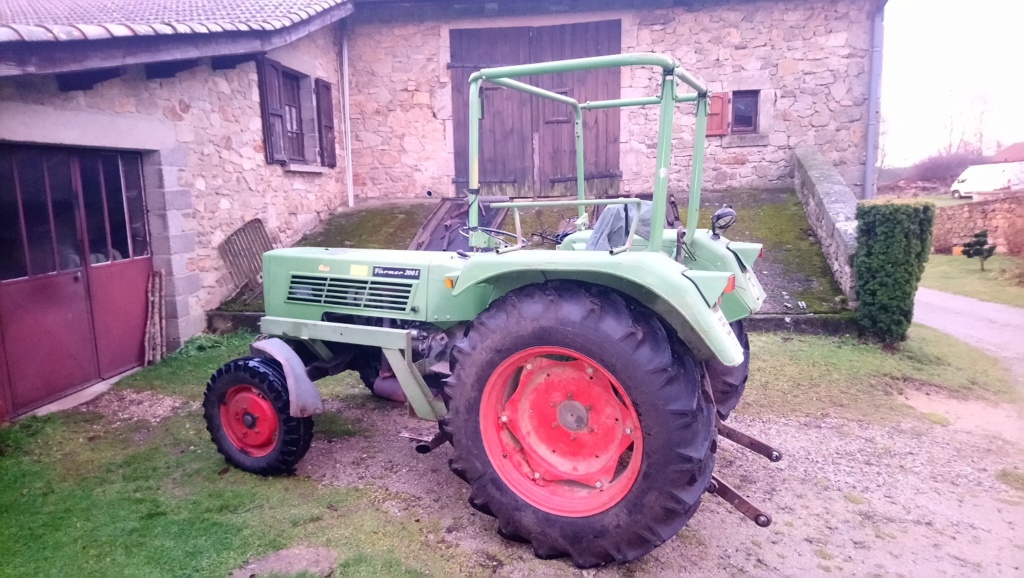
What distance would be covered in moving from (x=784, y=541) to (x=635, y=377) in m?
1.07

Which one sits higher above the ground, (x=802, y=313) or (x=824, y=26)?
(x=824, y=26)

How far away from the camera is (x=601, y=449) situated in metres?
2.41

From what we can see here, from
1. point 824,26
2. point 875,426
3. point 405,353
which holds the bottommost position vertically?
point 875,426

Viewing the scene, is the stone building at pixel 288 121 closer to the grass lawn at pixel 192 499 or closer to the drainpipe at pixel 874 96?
the drainpipe at pixel 874 96

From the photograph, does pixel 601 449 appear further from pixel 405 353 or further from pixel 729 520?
pixel 405 353

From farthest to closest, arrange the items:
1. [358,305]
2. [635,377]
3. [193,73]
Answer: [193,73] < [358,305] < [635,377]

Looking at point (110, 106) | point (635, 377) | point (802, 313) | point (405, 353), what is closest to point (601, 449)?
point (635, 377)

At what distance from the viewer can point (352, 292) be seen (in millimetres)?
3135

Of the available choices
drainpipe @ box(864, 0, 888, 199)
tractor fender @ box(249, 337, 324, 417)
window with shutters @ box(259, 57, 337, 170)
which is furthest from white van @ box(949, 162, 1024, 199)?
tractor fender @ box(249, 337, 324, 417)

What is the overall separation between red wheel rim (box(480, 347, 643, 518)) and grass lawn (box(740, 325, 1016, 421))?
2.02m

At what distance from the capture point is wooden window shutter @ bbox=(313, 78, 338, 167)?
8078mm

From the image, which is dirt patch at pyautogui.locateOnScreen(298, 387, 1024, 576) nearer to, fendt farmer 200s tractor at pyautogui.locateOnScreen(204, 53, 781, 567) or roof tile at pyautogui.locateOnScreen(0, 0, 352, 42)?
fendt farmer 200s tractor at pyautogui.locateOnScreen(204, 53, 781, 567)

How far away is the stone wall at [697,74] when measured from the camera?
8148 millimetres

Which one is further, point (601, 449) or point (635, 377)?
point (601, 449)
